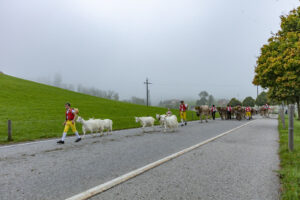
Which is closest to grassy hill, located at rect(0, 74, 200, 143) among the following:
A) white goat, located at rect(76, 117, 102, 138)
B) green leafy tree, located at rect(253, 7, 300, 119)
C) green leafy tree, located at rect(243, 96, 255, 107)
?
white goat, located at rect(76, 117, 102, 138)

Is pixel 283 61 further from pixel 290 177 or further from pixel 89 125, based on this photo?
pixel 89 125

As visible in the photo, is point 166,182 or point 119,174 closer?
point 166,182

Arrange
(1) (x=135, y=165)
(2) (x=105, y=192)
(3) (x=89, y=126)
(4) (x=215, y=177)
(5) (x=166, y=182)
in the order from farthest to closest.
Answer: (3) (x=89, y=126) < (1) (x=135, y=165) < (4) (x=215, y=177) < (5) (x=166, y=182) < (2) (x=105, y=192)

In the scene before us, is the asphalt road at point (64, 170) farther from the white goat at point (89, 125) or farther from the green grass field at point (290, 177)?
the white goat at point (89, 125)

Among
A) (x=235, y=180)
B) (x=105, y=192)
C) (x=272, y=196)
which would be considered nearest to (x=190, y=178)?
(x=235, y=180)

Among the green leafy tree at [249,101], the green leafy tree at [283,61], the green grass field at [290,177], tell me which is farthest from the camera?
the green leafy tree at [249,101]

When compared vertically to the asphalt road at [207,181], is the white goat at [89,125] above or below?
above

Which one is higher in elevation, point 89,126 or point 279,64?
point 279,64

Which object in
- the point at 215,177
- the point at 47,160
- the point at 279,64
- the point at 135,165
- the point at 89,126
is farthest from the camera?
the point at 279,64

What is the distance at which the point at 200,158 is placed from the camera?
20.4 feet

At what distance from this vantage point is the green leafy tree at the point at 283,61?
1410 cm

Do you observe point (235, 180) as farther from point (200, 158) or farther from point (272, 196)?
point (200, 158)

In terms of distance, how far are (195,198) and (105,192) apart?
5.29ft

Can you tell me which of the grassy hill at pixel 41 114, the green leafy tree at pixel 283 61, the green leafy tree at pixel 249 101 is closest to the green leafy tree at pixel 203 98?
the green leafy tree at pixel 249 101
